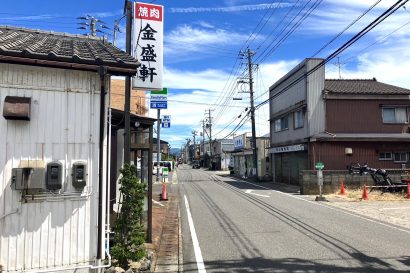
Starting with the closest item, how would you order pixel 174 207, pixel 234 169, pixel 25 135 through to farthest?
pixel 25 135
pixel 174 207
pixel 234 169

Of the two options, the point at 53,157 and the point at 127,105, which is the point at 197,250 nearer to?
the point at 127,105

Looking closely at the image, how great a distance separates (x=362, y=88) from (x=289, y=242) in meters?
24.0

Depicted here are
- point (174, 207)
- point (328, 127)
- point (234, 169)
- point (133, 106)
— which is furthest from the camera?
point (234, 169)

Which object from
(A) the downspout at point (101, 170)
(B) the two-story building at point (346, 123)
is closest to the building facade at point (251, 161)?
(B) the two-story building at point (346, 123)

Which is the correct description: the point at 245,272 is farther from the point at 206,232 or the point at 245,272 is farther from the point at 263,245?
the point at 206,232

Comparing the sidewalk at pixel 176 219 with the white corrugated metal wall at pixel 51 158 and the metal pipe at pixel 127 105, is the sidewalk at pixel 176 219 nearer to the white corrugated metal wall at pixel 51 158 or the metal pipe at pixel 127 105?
the white corrugated metal wall at pixel 51 158

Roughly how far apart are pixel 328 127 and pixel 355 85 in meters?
5.35

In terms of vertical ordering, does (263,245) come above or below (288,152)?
below

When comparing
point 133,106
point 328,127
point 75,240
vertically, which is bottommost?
point 75,240

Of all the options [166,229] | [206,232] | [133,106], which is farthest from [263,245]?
[133,106]

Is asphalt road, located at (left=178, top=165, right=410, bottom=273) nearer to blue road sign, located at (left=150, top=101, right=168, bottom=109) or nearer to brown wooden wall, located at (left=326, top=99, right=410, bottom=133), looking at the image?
blue road sign, located at (left=150, top=101, right=168, bottom=109)

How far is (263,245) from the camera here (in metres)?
10.2

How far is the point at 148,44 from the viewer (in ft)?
36.1

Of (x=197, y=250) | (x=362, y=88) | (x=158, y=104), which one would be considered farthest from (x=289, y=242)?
(x=362, y=88)
